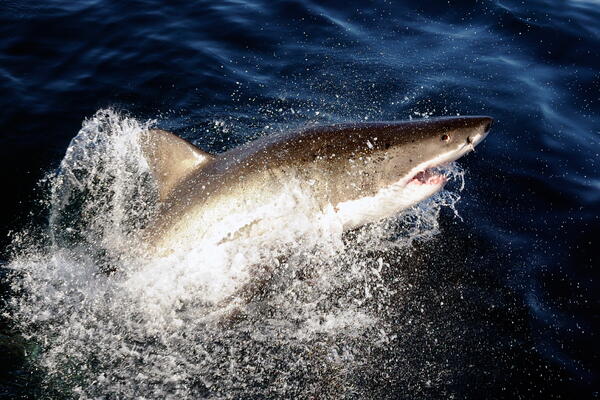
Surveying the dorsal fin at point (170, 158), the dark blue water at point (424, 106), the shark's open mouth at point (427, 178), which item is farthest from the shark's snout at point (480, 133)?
the dorsal fin at point (170, 158)

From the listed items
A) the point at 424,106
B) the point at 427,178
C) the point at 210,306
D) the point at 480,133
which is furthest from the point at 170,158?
the point at 424,106

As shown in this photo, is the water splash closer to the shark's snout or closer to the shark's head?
the shark's head

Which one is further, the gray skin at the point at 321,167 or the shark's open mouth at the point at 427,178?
the shark's open mouth at the point at 427,178

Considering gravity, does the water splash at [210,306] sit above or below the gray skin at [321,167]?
below

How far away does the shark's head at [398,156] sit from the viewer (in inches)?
147

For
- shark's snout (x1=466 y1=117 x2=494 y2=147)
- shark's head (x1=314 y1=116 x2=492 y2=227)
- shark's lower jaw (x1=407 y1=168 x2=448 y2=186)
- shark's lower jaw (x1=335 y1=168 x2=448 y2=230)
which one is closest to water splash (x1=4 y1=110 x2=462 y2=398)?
shark's lower jaw (x1=335 y1=168 x2=448 y2=230)

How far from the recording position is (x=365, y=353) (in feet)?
11.5

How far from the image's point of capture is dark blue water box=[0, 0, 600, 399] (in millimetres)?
3654

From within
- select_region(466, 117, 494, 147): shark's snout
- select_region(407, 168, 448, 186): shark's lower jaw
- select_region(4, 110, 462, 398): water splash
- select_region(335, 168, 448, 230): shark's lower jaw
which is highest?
select_region(466, 117, 494, 147): shark's snout

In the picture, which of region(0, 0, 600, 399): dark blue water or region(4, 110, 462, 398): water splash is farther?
region(0, 0, 600, 399): dark blue water

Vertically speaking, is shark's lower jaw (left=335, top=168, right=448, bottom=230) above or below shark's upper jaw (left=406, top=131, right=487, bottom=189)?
below

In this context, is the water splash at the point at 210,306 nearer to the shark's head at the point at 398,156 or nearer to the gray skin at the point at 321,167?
the gray skin at the point at 321,167

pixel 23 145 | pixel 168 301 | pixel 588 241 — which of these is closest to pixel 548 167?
pixel 588 241

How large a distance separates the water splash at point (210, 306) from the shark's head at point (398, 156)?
1.22 feet
